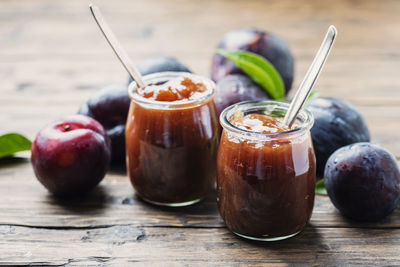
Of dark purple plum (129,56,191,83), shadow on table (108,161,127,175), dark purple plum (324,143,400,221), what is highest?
dark purple plum (129,56,191,83)

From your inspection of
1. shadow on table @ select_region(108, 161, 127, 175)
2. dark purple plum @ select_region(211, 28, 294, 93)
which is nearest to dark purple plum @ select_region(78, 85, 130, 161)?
shadow on table @ select_region(108, 161, 127, 175)

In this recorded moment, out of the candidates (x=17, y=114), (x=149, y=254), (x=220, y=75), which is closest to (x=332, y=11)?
(x=220, y=75)

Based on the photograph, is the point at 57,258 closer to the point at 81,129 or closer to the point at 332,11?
the point at 81,129

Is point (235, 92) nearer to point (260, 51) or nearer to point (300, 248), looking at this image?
point (260, 51)

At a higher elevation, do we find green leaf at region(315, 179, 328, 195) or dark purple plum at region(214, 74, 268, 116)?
dark purple plum at region(214, 74, 268, 116)

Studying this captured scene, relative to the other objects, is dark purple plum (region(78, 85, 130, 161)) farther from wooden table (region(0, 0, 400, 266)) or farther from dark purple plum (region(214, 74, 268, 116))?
dark purple plum (region(214, 74, 268, 116))

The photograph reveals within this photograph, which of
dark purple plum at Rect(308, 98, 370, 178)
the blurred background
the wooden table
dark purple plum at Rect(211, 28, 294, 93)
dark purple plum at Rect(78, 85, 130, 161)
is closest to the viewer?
the wooden table

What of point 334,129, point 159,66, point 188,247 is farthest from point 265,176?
point 159,66
